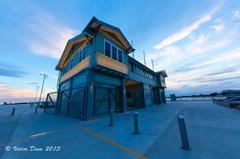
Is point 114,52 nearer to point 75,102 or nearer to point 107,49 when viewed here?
point 107,49

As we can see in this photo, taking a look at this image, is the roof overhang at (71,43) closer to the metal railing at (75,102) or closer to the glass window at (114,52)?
the glass window at (114,52)

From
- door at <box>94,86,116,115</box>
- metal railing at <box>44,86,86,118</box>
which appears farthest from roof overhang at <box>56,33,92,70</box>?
metal railing at <box>44,86,86,118</box>

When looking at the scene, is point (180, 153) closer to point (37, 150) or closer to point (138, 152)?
point (138, 152)

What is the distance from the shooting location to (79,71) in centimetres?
1090

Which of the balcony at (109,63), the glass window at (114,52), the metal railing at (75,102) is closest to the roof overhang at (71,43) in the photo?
the balcony at (109,63)

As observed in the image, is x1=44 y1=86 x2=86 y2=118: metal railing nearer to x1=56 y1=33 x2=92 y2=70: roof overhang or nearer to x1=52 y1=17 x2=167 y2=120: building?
x1=52 y1=17 x2=167 y2=120: building

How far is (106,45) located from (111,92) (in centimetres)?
499

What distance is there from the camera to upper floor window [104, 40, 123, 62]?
1057cm

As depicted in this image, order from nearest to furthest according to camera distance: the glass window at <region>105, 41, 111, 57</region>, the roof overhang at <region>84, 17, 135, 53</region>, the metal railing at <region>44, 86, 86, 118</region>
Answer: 1. the roof overhang at <region>84, 17, 135, 53</region>
2. the metal railing at <region>44, 86, 86, 118</region>
3. the glass window at <region>105, 41, 111, 57</region>

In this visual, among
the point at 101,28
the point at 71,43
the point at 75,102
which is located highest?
the point at 71,43

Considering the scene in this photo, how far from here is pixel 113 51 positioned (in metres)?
11.4

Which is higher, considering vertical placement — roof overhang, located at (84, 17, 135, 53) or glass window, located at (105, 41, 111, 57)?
roof overhang, located at (84, 17, 135, 53)

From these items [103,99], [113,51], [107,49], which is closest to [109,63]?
[107,49]

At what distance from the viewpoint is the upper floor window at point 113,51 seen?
34.7ft
